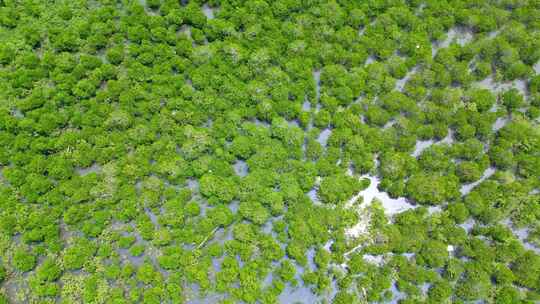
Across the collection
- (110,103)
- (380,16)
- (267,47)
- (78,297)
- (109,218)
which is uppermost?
(380,16)

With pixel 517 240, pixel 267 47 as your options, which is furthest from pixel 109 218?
pixel 517 240

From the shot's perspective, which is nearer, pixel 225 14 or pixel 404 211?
pixel 404 211

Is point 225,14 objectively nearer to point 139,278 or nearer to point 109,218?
point 109,218

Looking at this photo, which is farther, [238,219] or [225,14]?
[225,14]

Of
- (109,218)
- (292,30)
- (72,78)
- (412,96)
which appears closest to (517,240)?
(412,96)

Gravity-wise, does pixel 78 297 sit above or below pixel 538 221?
below

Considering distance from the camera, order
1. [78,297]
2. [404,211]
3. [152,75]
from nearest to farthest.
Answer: [78,297], [404,211], [152,75]

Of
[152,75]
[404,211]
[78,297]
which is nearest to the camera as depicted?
[78,297]

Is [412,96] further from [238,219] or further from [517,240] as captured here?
[238,219]

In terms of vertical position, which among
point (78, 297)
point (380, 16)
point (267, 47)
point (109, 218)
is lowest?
point (78, 297)
